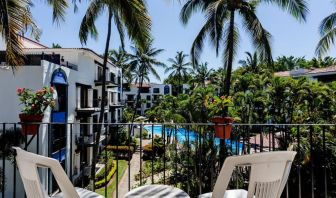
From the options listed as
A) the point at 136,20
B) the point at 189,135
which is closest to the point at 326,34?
the point at 136,20

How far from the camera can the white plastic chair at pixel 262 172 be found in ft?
6.38

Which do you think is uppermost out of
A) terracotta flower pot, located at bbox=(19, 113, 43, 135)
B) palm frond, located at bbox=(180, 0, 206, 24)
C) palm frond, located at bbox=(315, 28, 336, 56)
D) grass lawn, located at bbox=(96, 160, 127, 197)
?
palm frond, located at bbox=(180, 0, 206, 24)

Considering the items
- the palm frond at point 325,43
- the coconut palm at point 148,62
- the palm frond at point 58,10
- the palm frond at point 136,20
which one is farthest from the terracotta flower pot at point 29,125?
the coconut palm at point 148,62

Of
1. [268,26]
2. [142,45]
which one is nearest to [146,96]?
[268,26]

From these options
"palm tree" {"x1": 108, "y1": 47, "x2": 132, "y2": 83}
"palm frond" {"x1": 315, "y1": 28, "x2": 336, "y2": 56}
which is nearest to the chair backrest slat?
"palm frond" {"x1": 315, "y1": 28, "x2": 336, "y2": 56}

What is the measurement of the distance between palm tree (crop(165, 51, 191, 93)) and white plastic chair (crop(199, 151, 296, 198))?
47132mm

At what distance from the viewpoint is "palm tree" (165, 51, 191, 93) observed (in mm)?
48750

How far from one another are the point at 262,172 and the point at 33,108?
12.1ft

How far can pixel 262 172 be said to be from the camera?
1.97 metres

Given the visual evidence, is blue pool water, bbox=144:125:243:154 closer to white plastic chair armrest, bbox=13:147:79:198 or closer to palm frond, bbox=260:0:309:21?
white plastic chair armrest, bbox=13:147:79:198

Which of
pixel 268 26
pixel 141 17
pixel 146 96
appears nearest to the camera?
pixel 141 17

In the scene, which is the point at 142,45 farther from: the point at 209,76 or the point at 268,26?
the point at 209,76

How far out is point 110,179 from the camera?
1803 cm

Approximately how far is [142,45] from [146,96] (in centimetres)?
5433
